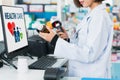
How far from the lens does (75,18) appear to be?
368 cm

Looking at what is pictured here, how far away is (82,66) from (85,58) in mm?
165

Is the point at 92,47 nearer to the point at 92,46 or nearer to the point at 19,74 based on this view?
the point at 92,46

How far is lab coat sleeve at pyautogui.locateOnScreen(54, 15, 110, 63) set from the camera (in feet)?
5.98

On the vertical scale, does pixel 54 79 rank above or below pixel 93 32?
below

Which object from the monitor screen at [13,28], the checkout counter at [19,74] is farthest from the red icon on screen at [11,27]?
the checkout counter at [19,74]

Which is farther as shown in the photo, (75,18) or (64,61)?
(75,18)

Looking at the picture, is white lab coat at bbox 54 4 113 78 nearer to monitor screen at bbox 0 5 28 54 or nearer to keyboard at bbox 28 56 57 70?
keyboard at bbox 28 56 57 70

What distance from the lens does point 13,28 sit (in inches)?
75.5

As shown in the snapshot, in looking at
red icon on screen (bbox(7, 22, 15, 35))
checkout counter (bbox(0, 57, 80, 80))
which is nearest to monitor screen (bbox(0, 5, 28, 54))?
red icon on screen (bbox(7, 22, 15, 35))

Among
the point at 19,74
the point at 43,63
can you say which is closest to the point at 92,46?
the point at 43,63

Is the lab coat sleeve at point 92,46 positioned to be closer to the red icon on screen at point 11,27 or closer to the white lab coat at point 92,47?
the white lab coat at point 92,47

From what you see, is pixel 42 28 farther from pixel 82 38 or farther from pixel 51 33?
pixel 82 38

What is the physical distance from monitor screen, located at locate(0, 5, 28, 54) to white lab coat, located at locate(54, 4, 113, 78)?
1.00 feet

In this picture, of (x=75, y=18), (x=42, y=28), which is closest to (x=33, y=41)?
(x=42, y=28)
